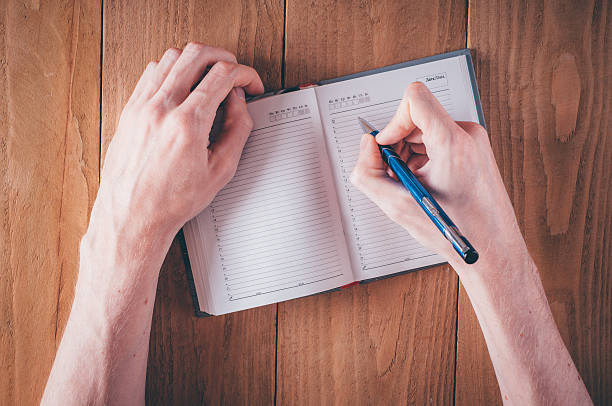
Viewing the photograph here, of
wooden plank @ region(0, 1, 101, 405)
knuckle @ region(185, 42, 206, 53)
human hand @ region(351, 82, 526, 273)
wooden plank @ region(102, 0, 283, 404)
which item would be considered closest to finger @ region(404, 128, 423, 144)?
human hand @ region(351, 82, 526, 273)

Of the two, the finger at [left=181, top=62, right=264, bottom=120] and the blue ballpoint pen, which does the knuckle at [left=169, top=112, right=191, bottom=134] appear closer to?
the finger at [left=181, top=62, right=264, bottom=120]

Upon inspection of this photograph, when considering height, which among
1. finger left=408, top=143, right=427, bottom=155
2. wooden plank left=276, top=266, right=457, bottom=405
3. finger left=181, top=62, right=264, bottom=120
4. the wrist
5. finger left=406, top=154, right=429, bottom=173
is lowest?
wooden plank left=276, top=266, right=457, bottom=405

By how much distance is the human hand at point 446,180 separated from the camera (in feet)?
1.78

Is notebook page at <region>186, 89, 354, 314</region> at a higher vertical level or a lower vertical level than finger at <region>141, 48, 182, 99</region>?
lower

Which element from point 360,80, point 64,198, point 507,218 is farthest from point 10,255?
point 507,218

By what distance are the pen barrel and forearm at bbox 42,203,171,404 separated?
1.22ft

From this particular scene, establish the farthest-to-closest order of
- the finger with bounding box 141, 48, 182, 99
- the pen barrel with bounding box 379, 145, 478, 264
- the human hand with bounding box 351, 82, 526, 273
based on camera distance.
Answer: the finger with bounding box 141, 48, 182, 99, the human hand with bounding box 351, 82, 526, 273, the pen barrel with bounding box 379, 145, 478, 264

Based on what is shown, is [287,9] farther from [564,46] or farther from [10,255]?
[10,255]

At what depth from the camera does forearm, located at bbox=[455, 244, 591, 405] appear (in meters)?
0.59

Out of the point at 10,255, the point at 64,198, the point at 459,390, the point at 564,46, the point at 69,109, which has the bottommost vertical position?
the point at 459,390

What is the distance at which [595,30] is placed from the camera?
711 millimetres

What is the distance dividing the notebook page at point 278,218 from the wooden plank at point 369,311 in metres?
0.06

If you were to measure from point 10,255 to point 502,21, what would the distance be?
0.98 meters

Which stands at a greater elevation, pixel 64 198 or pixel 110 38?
pixel 110 38
